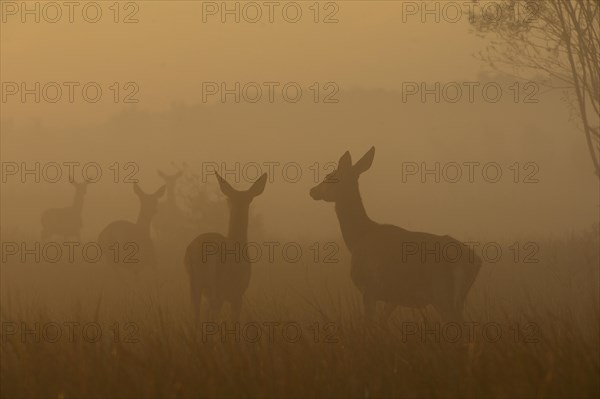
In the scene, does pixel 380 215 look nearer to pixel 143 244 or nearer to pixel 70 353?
pixel 143 244

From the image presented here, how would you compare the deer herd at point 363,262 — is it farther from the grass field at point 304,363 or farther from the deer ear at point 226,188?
the grass field at point 304,363

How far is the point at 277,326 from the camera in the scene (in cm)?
836

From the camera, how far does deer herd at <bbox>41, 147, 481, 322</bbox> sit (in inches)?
390

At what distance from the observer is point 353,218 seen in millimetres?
11039

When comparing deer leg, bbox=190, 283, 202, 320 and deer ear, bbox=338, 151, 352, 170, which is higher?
deer ear, bbox=338, 151, 352, 170

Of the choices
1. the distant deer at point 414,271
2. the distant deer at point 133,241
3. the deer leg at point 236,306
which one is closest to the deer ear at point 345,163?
the distant deer at point 414,271

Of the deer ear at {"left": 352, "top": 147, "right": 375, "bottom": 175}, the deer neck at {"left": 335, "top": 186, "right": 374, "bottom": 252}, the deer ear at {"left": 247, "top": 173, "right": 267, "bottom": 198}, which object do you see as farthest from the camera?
the deer ear at {"left": 247, "top": 173, "right": 267, "bottom": 198}

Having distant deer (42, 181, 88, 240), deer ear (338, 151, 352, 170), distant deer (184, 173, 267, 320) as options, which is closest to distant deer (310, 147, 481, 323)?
deer ear (338, 151, 352, 170)

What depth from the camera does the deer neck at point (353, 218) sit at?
10992 millimetres

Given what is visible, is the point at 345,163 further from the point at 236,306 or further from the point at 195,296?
the point at 195,296

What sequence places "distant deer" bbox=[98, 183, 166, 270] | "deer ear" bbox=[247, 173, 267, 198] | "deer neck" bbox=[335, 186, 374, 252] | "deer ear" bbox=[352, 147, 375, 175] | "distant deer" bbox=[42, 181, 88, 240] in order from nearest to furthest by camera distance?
1. "deer ear" bbox=[352, 147, 375, 175]
2. "deer neck" bbox=[335, 186, 374, 252]
3. "deer ear" bbox=[247, 173, 267, 198]
4. "distant deer" bbox=[98, 183, 166, 270]
5. "distant deer" bbox=[42, 181, 88, 240]

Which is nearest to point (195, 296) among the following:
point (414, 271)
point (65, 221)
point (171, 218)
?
point (414, 271)

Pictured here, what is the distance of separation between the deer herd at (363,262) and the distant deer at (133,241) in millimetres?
6723

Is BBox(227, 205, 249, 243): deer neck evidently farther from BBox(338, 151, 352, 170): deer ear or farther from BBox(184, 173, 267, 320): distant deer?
BBox(338, 151, 352, 170): deer ear
